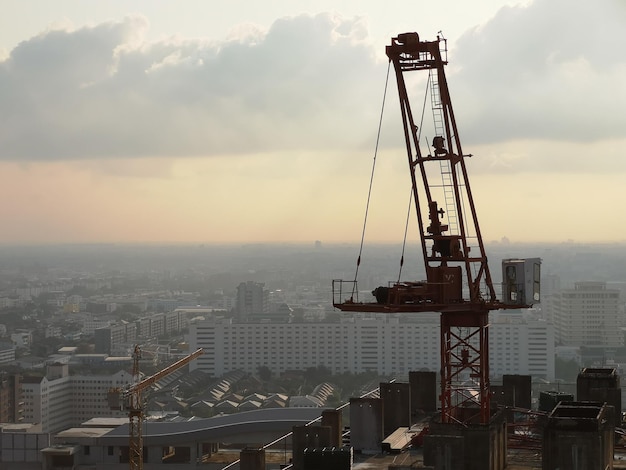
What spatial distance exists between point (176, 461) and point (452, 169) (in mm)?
36007

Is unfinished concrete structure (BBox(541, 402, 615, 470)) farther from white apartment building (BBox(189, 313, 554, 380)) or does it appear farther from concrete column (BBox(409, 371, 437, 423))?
white apartment building (BBox(189, 313, 554, 380))

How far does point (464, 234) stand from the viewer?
914 inches

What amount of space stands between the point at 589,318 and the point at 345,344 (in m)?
29.6

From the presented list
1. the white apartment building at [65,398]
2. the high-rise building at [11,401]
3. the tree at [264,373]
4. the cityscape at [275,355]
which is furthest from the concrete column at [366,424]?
the tree at [264,373]

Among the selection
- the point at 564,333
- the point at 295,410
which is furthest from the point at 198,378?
the point at 295,410

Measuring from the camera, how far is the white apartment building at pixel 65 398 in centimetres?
10638

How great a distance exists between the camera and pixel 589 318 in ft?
490

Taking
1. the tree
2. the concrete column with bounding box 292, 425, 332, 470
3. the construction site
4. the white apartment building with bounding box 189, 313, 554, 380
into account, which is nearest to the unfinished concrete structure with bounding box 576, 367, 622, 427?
the construction site

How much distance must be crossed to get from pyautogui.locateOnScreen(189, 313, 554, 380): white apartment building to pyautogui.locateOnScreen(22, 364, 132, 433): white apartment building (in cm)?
2648

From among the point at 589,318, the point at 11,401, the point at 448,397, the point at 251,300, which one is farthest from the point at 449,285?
the point at 251,300

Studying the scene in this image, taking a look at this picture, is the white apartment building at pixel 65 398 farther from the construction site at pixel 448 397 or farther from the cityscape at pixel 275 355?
the construction site at pixel 448 397

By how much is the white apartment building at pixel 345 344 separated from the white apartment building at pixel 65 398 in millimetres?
26476

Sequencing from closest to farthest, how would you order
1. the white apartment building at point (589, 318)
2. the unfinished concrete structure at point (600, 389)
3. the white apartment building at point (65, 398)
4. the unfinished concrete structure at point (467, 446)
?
the unfinished concrete structure at point (467, 446) → the unfinished concrete structure at point (600, 389) → the white apartment building at point (65, 398) → the white apartment building at point (589, 318)

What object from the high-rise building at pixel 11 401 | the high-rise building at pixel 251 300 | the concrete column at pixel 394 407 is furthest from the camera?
the high-rise building at pixel 251 300
